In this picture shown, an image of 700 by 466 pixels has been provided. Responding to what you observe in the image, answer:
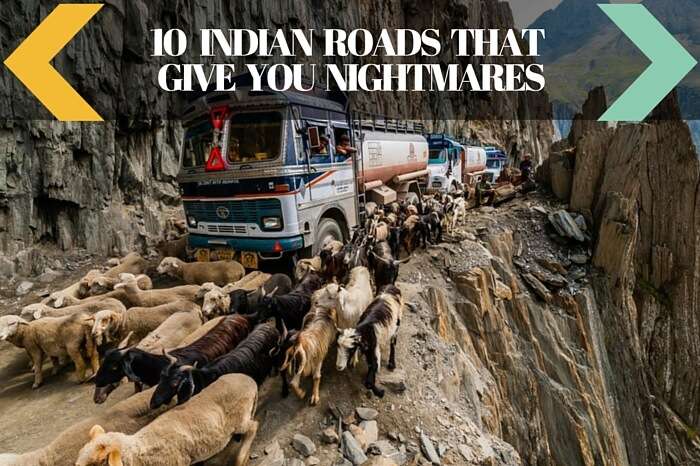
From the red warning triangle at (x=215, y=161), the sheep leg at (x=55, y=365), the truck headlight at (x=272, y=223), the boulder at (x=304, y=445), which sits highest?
the red warning triangle at (x=215, y=161)

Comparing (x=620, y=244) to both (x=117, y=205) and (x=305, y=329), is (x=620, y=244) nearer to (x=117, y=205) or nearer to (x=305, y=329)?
(x=305, y=329)

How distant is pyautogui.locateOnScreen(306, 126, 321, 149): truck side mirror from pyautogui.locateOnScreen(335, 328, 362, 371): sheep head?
201 inches

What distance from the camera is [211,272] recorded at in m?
8.40

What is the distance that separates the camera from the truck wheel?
9.08 m

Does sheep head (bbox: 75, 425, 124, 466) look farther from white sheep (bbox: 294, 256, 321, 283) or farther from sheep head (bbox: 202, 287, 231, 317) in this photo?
white sheep (bbox: 294, 256, 321, 283)

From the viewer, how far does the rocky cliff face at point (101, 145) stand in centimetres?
1183

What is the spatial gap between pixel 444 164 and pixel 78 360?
21.5 metres

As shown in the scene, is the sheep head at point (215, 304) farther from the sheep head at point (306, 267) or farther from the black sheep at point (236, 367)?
the sheep head at point (306, 267)

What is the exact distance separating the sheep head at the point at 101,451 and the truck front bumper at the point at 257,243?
519cm

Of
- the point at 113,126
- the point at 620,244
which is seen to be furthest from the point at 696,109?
the point at 113,126

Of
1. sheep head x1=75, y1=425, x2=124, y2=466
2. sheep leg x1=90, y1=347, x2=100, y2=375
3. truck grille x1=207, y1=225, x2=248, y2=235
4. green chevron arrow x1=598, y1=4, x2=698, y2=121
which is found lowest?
sheep leg x1=90, y1=347, x2=100, y2=375

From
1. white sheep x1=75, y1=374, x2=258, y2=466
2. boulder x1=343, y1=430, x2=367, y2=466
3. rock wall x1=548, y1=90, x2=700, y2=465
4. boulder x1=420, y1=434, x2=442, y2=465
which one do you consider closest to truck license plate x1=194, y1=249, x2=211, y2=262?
white sheep x1=75, y1=374, x2=258, y2=466

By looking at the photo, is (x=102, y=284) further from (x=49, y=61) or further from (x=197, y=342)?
(x=49, y=61)

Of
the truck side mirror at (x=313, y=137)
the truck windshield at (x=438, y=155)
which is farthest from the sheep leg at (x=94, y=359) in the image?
the truck windshield at (x=438, y=155)
